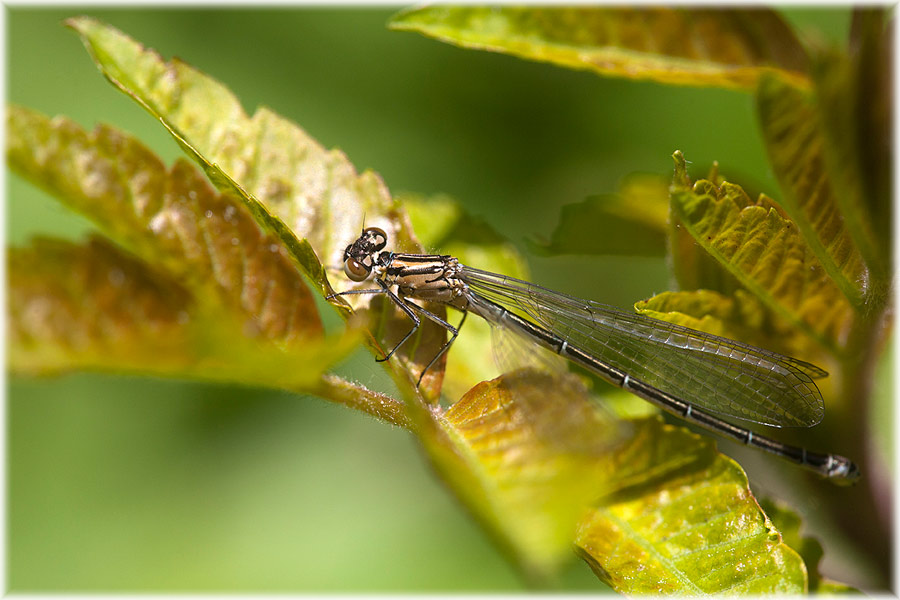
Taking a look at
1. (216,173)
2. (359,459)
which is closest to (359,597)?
(359,459)

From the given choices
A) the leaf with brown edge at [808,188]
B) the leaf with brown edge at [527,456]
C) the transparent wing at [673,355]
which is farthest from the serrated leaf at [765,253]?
the leaf with brown edge at [527,456]

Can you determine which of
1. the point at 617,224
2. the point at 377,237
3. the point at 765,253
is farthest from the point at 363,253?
the point at 765,253

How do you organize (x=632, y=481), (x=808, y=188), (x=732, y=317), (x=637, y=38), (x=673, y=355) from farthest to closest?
(x=673, y=355)
(x=637, y=38)
(x=732, y=317)
(x=632, y=481)
(x=808, y=188)

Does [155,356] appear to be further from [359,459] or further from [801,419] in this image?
[359,459]

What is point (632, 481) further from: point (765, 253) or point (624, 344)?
point (624, 344)

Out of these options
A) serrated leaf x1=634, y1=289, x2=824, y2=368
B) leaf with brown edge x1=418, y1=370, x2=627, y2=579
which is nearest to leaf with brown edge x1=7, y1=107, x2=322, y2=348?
leaf with brown edge x1=418, y1=370, x2=627, y2=579
